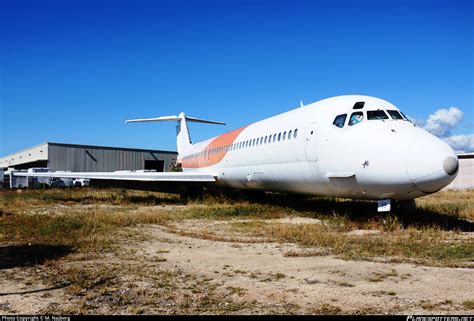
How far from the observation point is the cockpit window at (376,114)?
10.9 metres

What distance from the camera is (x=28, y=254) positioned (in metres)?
7.44

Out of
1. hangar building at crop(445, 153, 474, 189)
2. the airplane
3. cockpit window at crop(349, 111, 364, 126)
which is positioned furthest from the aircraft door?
hangar building at crop(445, 153, 474, 189)

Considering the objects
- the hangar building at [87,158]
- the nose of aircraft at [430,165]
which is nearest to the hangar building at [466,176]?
the nose of aircraft at [430,165]

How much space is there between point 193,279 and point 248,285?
788 millimetres

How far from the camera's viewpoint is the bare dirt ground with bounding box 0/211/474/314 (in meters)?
4.45

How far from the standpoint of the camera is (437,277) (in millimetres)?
5652

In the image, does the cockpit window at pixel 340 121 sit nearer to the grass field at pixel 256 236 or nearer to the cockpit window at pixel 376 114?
the cockpit window at pixel 376 114

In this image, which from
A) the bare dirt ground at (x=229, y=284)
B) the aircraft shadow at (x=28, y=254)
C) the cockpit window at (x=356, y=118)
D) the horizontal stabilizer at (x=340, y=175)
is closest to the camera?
the bare dirt ground at (x=229, y=284)

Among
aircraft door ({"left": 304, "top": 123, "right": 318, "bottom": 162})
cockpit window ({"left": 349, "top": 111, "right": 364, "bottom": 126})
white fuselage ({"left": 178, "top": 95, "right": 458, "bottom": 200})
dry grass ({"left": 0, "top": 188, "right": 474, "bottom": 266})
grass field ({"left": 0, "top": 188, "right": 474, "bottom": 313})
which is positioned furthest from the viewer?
aircraft door ({"left": 304, "top": 123, "right": 318, "bottom": 162})

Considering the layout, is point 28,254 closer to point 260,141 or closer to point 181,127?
point 260,141

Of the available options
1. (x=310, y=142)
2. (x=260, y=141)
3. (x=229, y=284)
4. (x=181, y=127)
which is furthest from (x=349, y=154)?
(x=181, y=127)

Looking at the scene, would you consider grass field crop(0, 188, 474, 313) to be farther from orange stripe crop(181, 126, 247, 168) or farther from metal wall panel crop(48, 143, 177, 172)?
metal wall panel crop(48, 143, 177, 172)

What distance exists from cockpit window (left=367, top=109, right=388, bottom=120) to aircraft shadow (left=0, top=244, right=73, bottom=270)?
7.53 meters

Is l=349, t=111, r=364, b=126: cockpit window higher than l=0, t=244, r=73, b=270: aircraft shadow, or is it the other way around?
l=349, t=111, r=364, b=126: cockpit window
